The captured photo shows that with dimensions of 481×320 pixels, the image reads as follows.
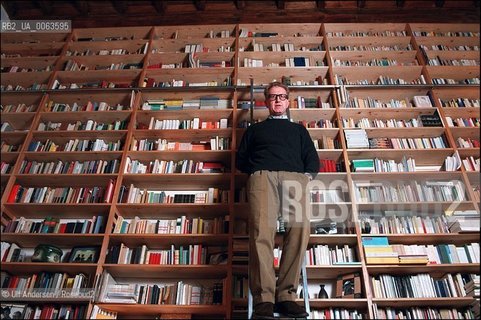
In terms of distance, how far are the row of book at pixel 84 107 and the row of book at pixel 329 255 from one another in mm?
2458

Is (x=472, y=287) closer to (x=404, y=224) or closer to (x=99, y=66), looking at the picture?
(x=404, y=224)

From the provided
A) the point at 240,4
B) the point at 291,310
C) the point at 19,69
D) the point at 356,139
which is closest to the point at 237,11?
the point at 240,4

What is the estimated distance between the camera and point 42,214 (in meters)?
3.74

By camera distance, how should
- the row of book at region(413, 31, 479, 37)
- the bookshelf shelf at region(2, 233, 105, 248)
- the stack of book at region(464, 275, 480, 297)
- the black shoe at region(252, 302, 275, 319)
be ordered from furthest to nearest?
the row of book at region(413, 31, 479, 37)
the bookshelf shelf at region(2, 233, 105, 248)
the stack of book at region(464, 275, 480, 297)
the black shoe at region(252, 302, 275, 319)

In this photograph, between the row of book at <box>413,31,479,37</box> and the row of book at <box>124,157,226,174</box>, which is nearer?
the row of book at <box>124,157,226,174</box>

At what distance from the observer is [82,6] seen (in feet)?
18.2

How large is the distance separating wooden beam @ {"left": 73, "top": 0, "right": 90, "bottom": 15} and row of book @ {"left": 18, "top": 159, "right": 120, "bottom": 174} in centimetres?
268

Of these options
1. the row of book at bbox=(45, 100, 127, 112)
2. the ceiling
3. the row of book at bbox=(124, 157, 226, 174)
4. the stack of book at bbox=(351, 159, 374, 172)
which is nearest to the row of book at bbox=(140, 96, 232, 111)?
the row of book at bbox=(45, 100, 127, 112)

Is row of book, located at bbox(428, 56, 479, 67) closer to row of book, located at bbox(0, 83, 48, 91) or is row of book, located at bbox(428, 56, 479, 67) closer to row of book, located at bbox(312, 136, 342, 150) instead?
row of book, located at bbox(312, 136, 342, 150)

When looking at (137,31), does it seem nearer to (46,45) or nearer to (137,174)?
(46,45)

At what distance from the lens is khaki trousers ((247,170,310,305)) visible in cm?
232

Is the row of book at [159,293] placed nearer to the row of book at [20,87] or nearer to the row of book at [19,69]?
the row of book at [20,87]

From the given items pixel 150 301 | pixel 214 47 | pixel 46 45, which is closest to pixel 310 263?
pixel 150 301

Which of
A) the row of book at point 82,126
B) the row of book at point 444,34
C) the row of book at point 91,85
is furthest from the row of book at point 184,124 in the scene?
the row of book at point 444,34
